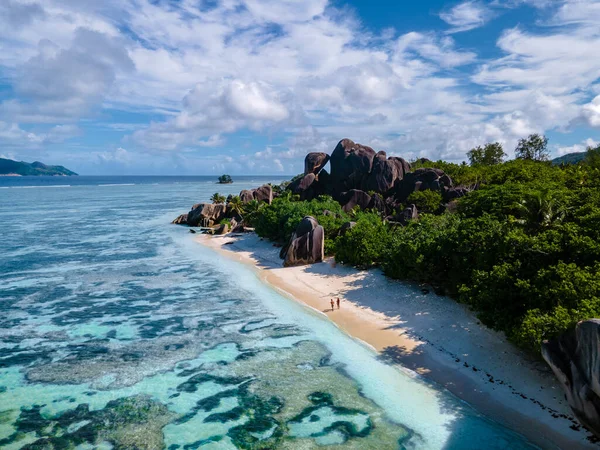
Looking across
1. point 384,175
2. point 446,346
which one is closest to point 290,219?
point 384,175

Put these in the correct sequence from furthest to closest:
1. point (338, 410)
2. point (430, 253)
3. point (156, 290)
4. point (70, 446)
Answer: point (156, 290) → point (430, 253) → point (338, 410) → point (70, 446)

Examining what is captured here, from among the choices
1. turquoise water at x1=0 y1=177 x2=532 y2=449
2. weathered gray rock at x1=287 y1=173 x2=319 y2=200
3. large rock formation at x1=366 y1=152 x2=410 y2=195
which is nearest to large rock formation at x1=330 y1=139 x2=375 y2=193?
large rock formation at x1=366 y1=152 x2=410 y2=195

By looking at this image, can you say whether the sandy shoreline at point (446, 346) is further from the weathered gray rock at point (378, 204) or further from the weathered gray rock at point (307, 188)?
the weathered gray rock at point (307, 188)

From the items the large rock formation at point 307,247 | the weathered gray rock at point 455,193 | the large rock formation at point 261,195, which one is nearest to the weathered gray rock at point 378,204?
the weathered gray rock at point 455,193

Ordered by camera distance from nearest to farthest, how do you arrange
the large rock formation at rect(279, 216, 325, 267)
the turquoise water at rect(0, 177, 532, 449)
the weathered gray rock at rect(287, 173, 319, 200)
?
the turquoise water at rect(0, 177, 532, 449), the large rock formation at rect(279, 216, 325, 267), the weathered gray rock at rect(287, 173, 319, 200)

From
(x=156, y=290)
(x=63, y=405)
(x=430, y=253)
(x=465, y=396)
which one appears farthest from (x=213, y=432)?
(x=156, y=290)

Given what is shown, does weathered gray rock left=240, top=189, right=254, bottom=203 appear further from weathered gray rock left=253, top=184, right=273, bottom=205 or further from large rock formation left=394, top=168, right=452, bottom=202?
large rock formation left=394, top=168, right=452, bottom=202

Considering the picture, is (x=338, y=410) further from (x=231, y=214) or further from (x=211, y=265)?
(x=231, y=214)
